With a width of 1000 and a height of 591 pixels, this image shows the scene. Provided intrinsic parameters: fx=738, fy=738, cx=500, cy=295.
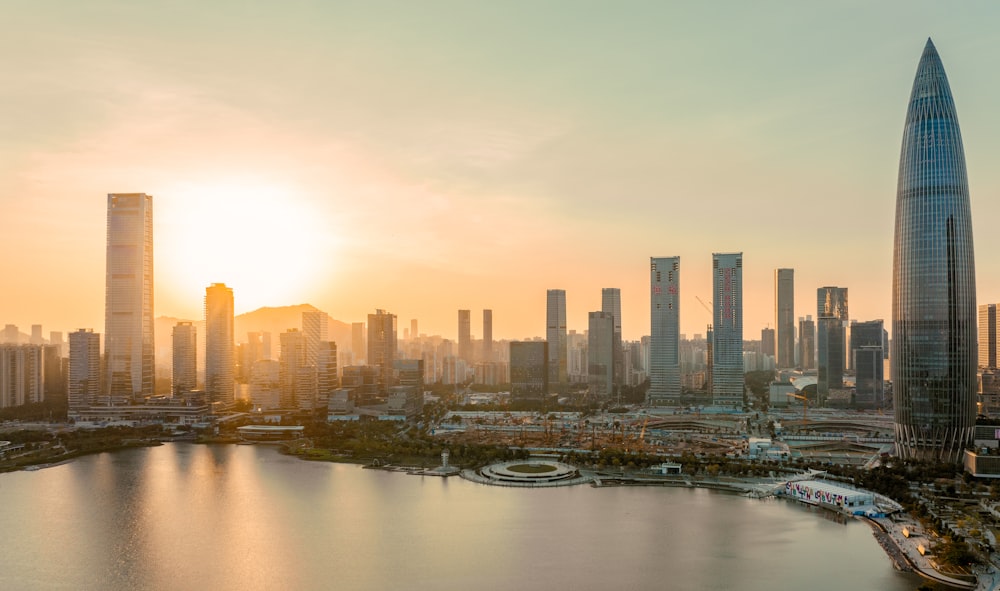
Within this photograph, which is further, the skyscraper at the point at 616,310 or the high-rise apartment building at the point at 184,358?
the skyscraper at the point at 616,310

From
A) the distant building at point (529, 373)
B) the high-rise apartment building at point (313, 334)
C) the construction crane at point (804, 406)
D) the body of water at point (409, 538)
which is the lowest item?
the body of water at point (409, 538)

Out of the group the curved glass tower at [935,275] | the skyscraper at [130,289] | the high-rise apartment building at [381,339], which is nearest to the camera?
the curved glass tower at [935,275]

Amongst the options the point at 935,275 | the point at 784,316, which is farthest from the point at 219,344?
the point at 784,316

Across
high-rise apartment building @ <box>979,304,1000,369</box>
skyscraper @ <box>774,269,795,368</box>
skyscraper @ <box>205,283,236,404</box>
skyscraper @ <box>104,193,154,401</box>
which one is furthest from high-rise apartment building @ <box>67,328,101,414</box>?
skyscraper @ <box>774,269,795,368</box>

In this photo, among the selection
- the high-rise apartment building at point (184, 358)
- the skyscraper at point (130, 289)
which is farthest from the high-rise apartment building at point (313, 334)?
the skyscraper at point (130, 289)

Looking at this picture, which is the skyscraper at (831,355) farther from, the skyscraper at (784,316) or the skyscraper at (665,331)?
the skyscraper at (784,316)

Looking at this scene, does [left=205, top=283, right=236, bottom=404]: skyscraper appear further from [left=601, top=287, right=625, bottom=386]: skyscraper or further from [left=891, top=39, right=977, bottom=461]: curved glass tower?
[left=891, top=39, right=977, bottom=461]: curved glass tower

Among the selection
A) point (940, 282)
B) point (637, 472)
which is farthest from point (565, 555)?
point (940, 282)
